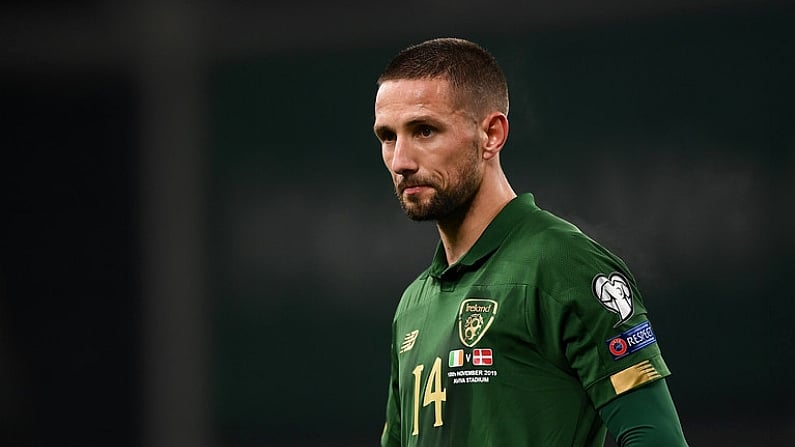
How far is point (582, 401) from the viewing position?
1.61m

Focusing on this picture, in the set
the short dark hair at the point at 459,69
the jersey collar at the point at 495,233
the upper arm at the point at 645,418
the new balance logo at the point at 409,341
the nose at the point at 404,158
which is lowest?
the upper arm at the point at 645,418

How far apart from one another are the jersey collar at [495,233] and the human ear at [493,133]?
0.09 m

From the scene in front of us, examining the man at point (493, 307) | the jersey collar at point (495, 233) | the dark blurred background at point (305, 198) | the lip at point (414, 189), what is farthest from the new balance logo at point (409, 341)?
the dark blurred background at point (305, 198)

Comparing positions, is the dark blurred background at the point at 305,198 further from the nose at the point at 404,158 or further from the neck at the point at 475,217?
the nose at the point at 404,158

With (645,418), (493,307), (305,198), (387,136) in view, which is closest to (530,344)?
(493,307)

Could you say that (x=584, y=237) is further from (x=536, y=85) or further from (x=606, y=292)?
(x=536, y=85)

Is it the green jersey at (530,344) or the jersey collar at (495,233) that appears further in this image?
the jersey collar at (495,233)

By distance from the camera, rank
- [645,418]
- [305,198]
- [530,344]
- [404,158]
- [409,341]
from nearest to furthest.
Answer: [645,418]
[530,344]
[404,158]
[409,341]
[305,198]

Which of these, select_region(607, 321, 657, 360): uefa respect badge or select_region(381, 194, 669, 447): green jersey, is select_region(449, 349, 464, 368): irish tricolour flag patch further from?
select_region(607, 321, 657, 360): uefa respect badge

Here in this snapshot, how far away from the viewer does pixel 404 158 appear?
1.76 m

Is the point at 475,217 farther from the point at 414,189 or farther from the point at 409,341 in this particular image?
the point at 409,341

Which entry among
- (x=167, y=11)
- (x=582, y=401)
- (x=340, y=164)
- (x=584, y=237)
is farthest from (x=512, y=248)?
(x=167, y=11)

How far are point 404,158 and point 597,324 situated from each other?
0.41 m

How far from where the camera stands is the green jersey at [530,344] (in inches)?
61.6
